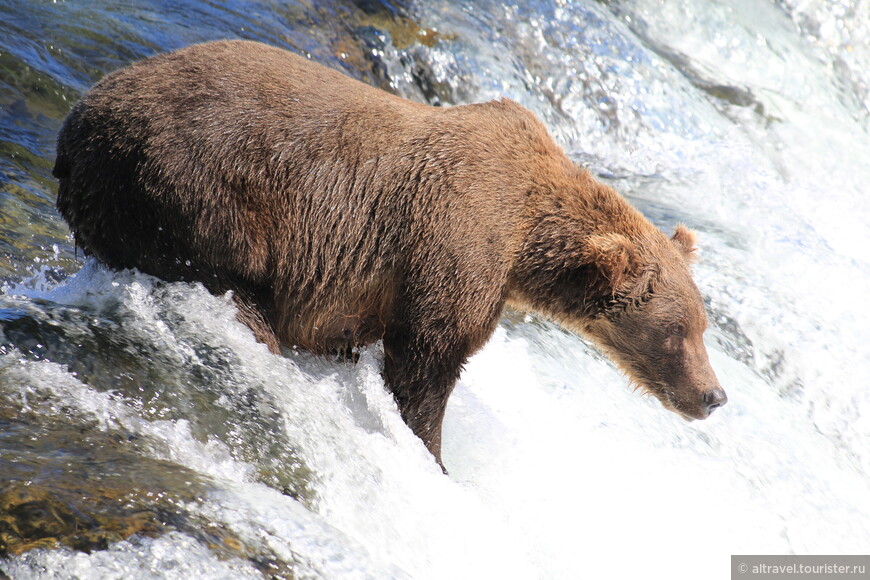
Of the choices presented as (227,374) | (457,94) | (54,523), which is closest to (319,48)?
(457,94)

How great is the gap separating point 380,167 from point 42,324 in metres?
1.85

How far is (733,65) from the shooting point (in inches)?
545

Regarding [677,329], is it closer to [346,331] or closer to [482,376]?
[482,376]

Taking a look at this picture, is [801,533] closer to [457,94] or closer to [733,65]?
[457,94]

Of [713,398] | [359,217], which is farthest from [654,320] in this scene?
[359,217]

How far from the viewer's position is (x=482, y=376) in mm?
6562

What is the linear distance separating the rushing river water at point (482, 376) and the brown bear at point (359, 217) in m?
0.28

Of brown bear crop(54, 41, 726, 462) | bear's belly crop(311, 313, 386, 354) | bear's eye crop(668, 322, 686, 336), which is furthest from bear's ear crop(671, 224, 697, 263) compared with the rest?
bear's belly crop(311, 313, 386, 354)

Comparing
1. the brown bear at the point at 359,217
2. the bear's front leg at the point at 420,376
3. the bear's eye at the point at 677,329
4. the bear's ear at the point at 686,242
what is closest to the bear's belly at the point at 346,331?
the brown bear at the point at 359,217

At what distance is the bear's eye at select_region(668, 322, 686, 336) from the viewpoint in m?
5.27

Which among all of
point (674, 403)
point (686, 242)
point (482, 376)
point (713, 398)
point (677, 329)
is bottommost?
point (482, 376)

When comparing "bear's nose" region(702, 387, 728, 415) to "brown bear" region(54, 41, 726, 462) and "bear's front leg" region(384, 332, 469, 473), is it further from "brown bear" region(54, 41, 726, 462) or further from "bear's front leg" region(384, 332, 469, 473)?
"bear's front leg" region(384, 332, 469, 473)

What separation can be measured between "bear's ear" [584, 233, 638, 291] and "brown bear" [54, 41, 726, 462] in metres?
0.01

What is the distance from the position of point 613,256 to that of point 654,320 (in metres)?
0.51
